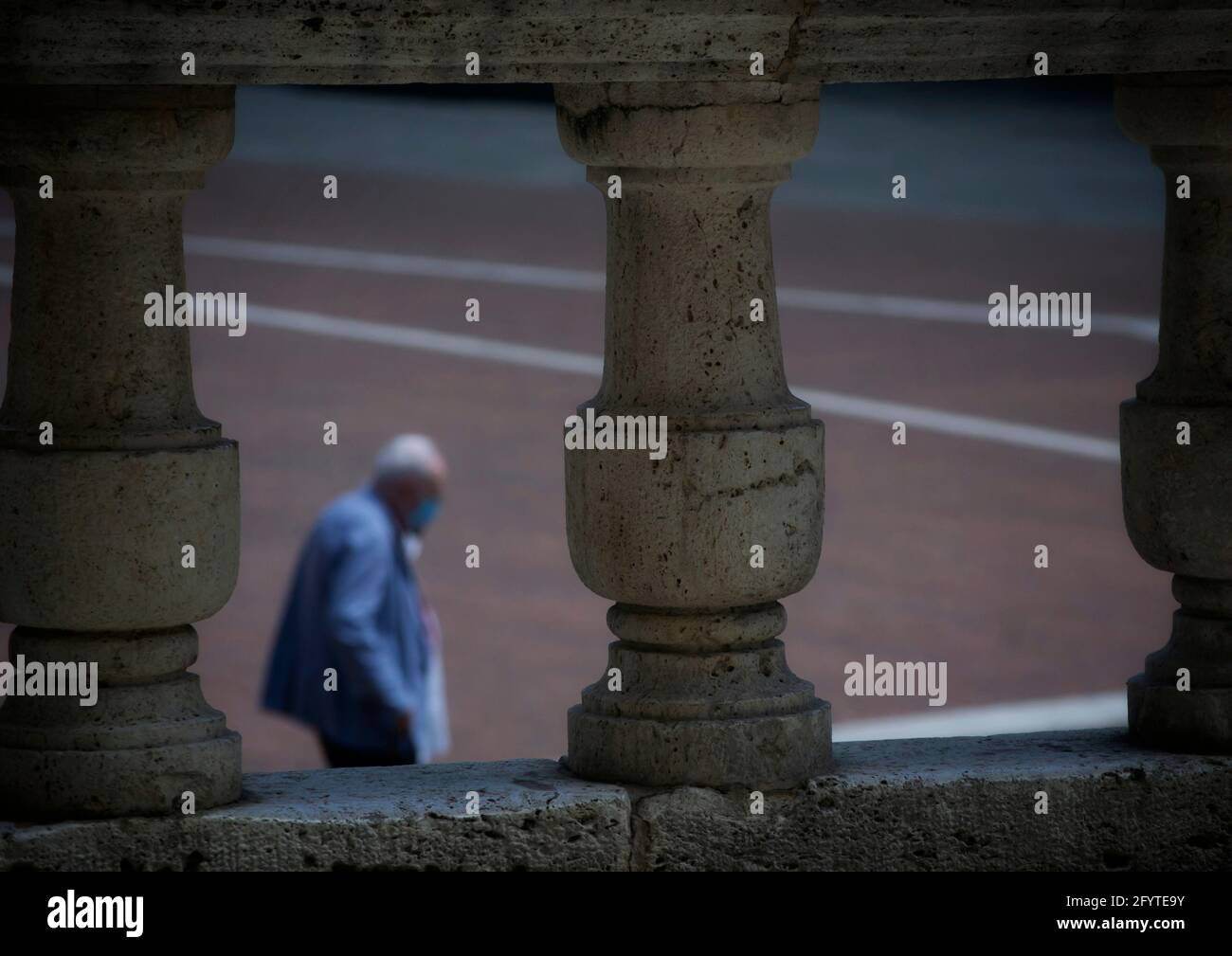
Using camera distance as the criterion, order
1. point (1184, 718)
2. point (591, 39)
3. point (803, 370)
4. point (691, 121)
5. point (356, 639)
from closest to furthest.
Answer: point (591, 39), point (691, 121), point (1184, 718), point (356, 639), point (803, 370)

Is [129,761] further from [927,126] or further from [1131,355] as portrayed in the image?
[927,126]

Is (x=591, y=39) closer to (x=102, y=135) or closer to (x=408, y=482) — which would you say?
(x=102, y=135)

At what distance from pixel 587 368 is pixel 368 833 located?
46.9 ft

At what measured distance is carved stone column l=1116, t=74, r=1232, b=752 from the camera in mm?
3488

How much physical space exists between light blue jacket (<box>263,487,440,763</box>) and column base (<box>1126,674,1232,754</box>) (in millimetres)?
3911

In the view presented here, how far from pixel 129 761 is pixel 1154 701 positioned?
1720 mm

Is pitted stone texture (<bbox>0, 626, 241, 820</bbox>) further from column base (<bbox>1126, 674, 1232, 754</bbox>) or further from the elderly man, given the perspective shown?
the elderly man

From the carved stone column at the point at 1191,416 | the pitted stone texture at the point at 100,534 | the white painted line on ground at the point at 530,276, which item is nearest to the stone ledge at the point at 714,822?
the carved stone column at the point at 1191,416

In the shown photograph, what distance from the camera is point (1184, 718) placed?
3.62 meters

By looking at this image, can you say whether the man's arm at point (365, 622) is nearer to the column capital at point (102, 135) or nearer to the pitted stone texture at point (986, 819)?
the pitted stone texture at point (986, 819)

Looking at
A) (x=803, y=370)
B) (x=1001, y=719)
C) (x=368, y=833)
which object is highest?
(x=803, y=370)

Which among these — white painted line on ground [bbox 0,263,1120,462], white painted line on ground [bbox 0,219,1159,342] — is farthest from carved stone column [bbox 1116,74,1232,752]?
white painted line on ground [bbox 0,219,1159,342]

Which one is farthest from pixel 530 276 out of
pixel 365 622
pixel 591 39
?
pixel 591 39

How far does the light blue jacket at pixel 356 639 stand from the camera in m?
7.24
